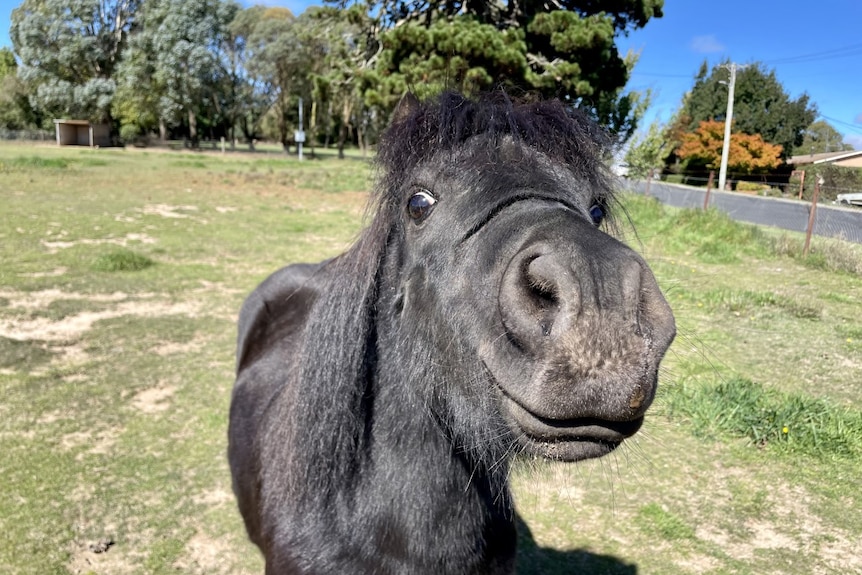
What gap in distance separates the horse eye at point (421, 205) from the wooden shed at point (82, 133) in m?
59.8

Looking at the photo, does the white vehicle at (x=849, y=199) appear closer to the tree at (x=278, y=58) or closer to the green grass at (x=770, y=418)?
the green grass at (x=770, y=418)

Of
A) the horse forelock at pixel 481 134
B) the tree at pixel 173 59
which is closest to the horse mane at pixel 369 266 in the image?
the horse forelock at pixel 481 134

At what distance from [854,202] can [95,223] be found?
21391 mm

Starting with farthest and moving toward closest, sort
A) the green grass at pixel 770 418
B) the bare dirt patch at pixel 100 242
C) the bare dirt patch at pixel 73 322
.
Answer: the bare dirt patch at pixel 100 242, the bare dirt patch at pixel 73 322, the green grass at pixel 770 418

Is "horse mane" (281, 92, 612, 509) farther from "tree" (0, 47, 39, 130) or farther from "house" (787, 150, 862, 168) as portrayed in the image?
"tree" (0, 47, 39, 130)

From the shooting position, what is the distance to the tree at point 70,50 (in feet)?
154

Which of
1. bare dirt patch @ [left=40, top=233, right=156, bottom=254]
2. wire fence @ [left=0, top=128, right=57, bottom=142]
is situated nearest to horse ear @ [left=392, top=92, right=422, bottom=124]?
bare dirt patch @ [left=40, top=233, right=156, bottom=254]

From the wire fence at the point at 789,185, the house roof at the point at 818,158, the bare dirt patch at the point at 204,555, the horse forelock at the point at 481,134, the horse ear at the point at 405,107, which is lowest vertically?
the bare dirt patch at the point at 204,555

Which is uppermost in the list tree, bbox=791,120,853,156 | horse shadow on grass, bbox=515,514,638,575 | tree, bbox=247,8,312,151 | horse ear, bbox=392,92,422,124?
tree, bbox=247,8,312,151

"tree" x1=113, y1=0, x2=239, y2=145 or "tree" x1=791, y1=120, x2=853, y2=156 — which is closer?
"tree" x1=791, y1=120, x2=853, y2=156

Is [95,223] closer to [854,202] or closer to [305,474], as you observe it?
[305,474]

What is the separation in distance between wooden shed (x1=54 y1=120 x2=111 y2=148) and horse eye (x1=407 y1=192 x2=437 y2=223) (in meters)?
59.8

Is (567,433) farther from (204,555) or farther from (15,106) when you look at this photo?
(15,106)

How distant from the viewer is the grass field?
3389mm
